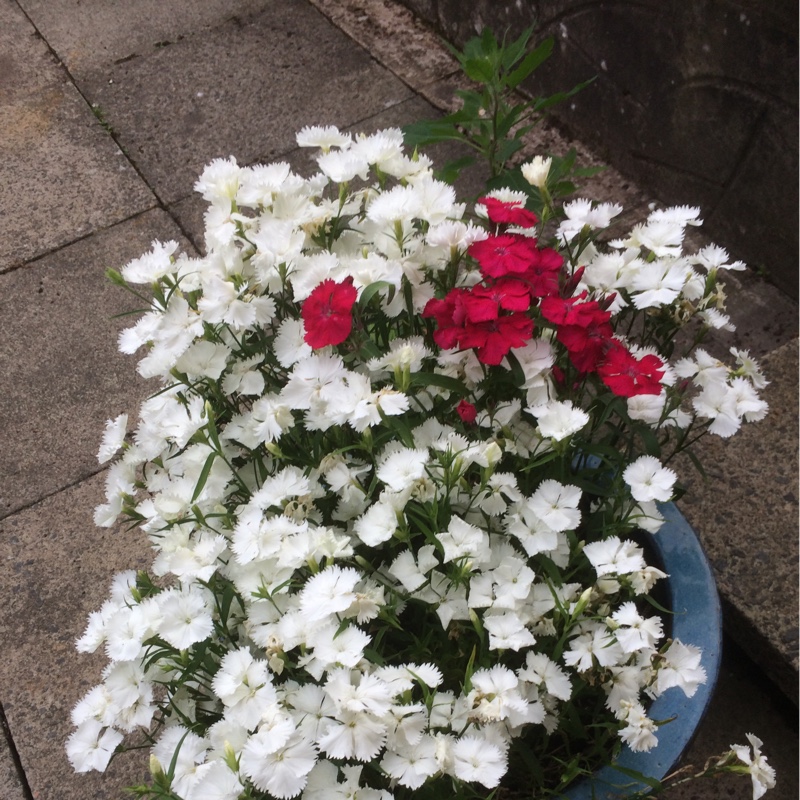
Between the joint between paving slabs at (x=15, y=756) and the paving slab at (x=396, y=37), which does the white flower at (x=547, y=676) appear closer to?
the joint between paving slabs at (x=15, y=756)

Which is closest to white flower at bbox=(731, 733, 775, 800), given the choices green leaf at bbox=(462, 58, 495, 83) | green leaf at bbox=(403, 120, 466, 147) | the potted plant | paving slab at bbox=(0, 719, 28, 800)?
the potted plant

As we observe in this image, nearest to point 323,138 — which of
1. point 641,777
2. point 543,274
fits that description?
point 543,274

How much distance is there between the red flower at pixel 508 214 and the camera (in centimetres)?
116

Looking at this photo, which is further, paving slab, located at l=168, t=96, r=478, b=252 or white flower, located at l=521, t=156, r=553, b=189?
paving slab, located at l=168, t=96, r=478, b=252

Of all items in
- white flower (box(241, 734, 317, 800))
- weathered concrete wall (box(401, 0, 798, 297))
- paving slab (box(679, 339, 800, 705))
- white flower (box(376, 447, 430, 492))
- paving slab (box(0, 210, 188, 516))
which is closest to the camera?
white flower (box(241, 734, 317, 800))

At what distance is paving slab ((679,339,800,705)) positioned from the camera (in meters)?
1.73

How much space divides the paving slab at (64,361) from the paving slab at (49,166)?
0.32 feet

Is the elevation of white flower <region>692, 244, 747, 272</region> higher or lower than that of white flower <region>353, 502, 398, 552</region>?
higher

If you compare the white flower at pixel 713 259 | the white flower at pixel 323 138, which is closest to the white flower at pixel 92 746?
the white flower at pixel 323 138

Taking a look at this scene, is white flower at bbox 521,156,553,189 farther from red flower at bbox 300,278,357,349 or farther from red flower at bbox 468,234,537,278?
red flower at bbox 300,278,357,349

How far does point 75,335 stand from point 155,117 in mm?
964

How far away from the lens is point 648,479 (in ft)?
3.67

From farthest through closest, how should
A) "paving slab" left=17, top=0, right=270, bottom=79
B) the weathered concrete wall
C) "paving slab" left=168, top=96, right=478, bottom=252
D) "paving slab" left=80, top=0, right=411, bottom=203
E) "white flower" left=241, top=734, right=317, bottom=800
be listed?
"paving slab" left=17, top=0, right=270, bottom=79 < "paving slab" left=80, top=0, right=411, bottom=203 < "paving slab" left=168, top=96, right=478, bottom=252 < the weathered concrete wall < "white flower" left=241, top=734, right=317, bottom=800

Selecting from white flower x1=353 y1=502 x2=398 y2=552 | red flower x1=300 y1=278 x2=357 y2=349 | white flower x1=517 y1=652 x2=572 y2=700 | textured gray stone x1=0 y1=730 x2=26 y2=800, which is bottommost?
textured gray stone x1=0 y1=730 x2=26 y2=800
